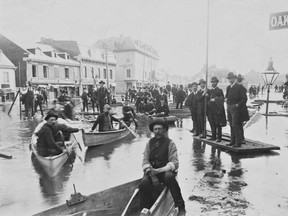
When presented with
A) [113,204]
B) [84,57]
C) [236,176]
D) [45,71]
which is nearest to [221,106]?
[236,176]

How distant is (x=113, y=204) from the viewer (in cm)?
514

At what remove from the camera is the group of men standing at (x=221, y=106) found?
29.8ft

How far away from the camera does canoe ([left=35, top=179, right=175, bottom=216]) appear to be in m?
4.60

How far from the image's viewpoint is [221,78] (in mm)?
84812

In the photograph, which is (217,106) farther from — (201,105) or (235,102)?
(201,105)

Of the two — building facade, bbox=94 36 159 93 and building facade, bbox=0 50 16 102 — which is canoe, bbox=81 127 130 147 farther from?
building facade, bbox=94 36 159 93

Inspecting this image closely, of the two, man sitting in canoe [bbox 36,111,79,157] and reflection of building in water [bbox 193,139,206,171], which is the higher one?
man sitting in canoe [bbox 36,111,79,157]

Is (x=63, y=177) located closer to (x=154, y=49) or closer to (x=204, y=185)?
(x=204, y=185)


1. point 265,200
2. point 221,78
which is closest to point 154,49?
point 221,78

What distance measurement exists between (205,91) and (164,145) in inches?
221

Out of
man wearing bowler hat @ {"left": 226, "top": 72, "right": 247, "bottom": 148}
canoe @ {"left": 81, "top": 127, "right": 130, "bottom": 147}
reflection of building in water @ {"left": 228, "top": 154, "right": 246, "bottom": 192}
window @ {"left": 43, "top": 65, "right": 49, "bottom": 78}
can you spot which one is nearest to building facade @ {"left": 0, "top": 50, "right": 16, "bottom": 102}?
window @ {"left": 43, "top": 65, "right": 49, "bottom": 78}

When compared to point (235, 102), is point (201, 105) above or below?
below

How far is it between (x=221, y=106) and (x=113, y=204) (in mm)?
5940

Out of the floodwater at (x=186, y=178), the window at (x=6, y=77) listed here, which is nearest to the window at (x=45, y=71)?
the window at (x=6, y=77)
